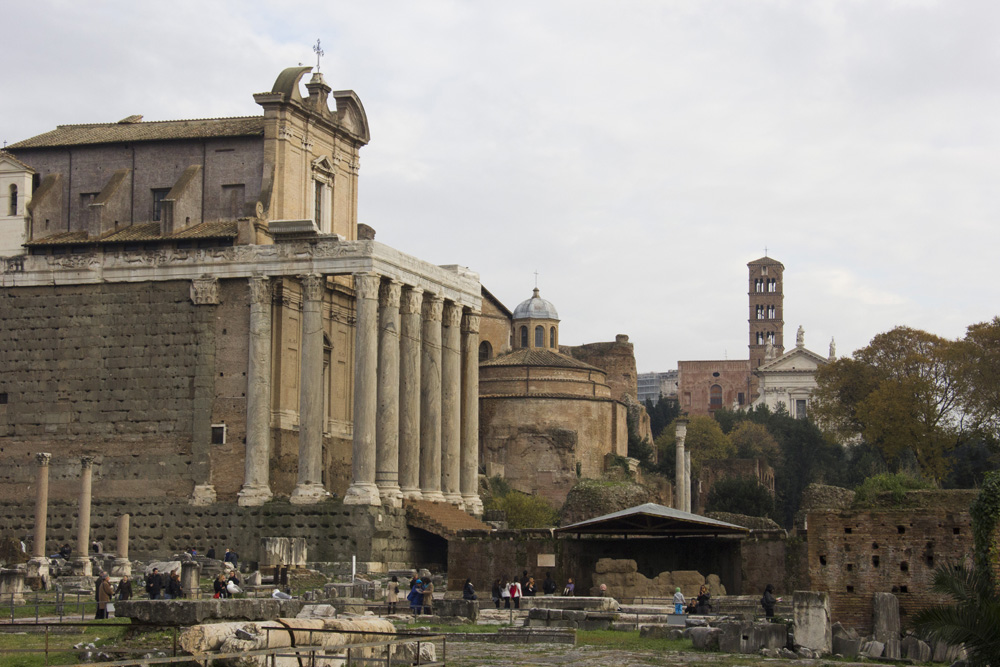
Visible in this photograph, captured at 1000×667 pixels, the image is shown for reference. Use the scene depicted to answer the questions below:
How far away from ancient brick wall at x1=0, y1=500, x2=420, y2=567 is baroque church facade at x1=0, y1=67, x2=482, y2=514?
0.48 m

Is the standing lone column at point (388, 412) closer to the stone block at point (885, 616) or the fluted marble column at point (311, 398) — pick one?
the fluted marble column at point (311, 398)

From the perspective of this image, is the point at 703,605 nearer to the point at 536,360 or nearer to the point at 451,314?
the point at 451,314

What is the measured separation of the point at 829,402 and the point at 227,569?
41913 millimetres

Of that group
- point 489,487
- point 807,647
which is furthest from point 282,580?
point 489,487

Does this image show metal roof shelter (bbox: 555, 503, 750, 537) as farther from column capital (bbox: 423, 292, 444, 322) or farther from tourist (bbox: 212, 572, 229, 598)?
column capital (bbox: 423, 292, 444, 322)

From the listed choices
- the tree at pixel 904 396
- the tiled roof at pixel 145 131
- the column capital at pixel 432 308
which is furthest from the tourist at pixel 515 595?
the tree at pixel 904 396

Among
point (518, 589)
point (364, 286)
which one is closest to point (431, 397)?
point (364, 286)

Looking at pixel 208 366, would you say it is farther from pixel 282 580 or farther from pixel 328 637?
pixel 328 637

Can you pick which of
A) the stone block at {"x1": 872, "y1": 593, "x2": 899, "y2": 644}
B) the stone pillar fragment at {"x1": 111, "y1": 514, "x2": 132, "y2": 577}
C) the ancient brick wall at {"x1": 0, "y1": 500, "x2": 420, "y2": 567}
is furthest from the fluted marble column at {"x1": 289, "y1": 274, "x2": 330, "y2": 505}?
the stone block at {"x1": 872, "y1": 593, "x2": 899, "y2": 644}

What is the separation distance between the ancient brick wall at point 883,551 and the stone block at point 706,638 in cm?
180

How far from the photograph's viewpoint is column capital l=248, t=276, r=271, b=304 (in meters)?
48.4

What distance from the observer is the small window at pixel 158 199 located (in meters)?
53.2

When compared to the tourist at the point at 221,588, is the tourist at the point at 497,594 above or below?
below

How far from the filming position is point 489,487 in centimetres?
6775
